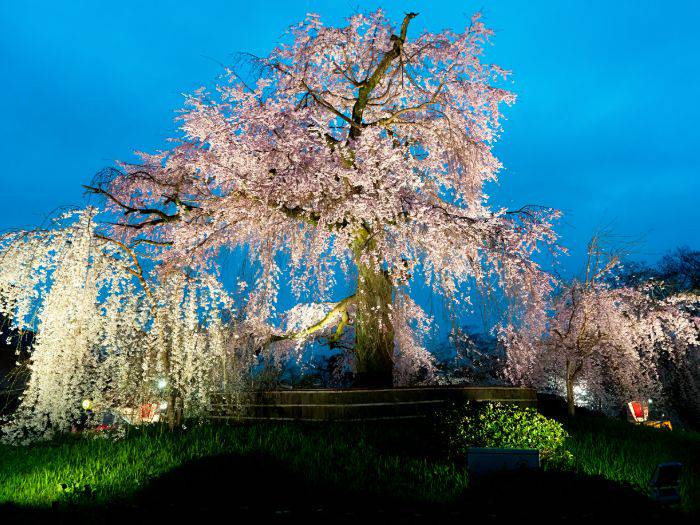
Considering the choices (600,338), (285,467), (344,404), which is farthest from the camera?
(600,338)

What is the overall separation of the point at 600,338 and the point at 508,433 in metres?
8.49

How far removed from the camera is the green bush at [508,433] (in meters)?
7.80

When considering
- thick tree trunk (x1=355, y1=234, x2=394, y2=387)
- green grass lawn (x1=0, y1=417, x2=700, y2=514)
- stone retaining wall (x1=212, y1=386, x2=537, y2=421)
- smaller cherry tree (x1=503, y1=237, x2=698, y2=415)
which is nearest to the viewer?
green grass lawn (x1=0, y1=417, x2=700, y2=514)

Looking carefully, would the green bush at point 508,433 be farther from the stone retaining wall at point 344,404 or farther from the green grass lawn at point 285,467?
the stone retaining wall at point 344,404

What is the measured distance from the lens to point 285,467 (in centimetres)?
674

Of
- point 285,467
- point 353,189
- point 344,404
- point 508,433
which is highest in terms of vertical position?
point 353,189

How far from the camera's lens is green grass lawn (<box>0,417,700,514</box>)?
602 centimetres

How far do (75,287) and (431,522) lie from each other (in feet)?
19.4

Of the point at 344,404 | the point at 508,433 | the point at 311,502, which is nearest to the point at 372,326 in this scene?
the point at 344,404

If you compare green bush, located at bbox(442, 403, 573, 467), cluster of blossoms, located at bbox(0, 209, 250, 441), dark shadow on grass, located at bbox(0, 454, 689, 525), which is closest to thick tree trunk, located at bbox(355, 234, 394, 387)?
cluster of blossoms, located at bbox(0, 209, 250, 441)

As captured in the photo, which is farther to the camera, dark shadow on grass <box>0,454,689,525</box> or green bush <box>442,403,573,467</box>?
green bush <box>442,403,573,467</box>

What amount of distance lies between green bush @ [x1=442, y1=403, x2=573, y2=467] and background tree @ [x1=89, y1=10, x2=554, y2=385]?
121 inches

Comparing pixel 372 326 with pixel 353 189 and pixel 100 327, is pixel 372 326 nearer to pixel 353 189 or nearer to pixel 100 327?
pixel 353 189

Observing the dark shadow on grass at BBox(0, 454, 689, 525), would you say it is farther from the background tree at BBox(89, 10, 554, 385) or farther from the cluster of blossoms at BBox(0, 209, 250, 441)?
the background tree at BBox(89, 10, 554, 385)
